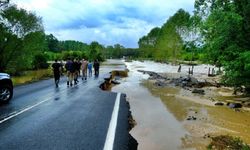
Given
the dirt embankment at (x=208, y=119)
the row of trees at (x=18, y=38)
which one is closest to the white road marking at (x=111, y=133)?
the dirt embankment at (x=208, y=119)

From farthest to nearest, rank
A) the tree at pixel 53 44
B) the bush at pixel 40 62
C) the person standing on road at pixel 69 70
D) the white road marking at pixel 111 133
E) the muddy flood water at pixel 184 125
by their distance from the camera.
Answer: the tree at pixel 53 44 < the bush at pixel 40 62 < the person standing on road at pixel 69 70 < the muddy flood water at pixel 184 125 < the white road marking at pixel 111 133

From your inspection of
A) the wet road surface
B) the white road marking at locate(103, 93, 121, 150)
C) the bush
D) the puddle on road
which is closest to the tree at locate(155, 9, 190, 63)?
the bush

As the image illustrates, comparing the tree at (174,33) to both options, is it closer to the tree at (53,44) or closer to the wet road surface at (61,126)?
the tree at (53,44)

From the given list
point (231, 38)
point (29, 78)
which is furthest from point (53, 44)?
point (231, 38)

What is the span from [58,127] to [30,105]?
5.75 meters

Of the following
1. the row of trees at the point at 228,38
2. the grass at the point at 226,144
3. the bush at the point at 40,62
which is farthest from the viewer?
the bush at the point at 40,62

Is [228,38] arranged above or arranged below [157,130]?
above

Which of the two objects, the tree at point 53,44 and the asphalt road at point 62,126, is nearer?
the asphalt road at point 62,126

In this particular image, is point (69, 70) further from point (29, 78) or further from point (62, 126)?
point (29, 78)

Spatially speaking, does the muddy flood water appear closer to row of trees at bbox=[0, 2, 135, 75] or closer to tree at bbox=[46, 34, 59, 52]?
row of trees at bbox=[0, 2, 135, 75]

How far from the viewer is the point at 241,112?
2073 cm

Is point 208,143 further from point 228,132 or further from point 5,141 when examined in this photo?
point 5,141

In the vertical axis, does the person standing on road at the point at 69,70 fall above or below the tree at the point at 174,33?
below

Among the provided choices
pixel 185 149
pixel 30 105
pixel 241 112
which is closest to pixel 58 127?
pixel 185 149
